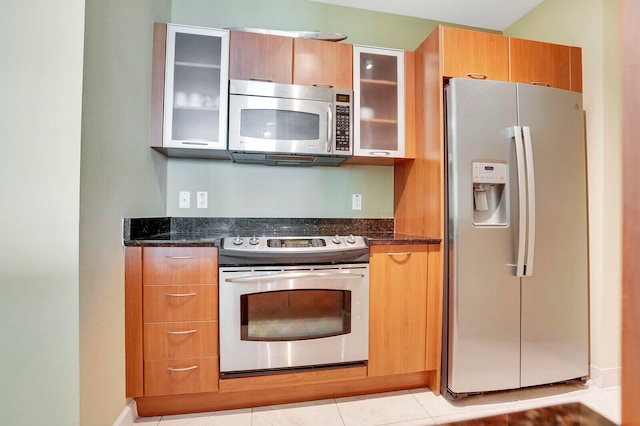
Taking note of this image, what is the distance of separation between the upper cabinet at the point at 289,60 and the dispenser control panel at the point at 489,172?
983mm

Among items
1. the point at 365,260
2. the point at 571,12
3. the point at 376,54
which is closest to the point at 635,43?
the point at 365,260

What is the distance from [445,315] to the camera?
69.9 inches

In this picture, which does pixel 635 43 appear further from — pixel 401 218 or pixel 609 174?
pixel 609 174

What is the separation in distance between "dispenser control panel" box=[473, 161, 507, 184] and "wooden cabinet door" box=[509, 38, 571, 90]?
2.03 feet

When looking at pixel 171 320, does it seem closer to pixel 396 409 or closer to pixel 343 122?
pixel 396 409

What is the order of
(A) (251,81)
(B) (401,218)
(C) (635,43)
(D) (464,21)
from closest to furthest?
(C) (635,43), (A) (251,81), (B) (401,218), (D) (464,21)

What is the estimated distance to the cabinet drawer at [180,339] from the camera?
1530mm

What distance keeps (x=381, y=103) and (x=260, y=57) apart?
0.86 meters

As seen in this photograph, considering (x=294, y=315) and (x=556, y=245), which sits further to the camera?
(x=556, y=245)

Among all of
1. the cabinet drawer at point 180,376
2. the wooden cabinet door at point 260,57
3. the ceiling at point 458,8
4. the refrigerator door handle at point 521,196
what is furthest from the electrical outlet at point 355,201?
the ceiling at point 458,8

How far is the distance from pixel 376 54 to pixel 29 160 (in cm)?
197

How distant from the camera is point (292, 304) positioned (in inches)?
66.5

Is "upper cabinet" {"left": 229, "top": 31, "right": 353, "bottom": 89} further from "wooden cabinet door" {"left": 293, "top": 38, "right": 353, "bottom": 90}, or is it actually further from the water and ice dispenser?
the water and ice dispenser

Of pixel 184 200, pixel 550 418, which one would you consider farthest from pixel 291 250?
pixel 550 418
